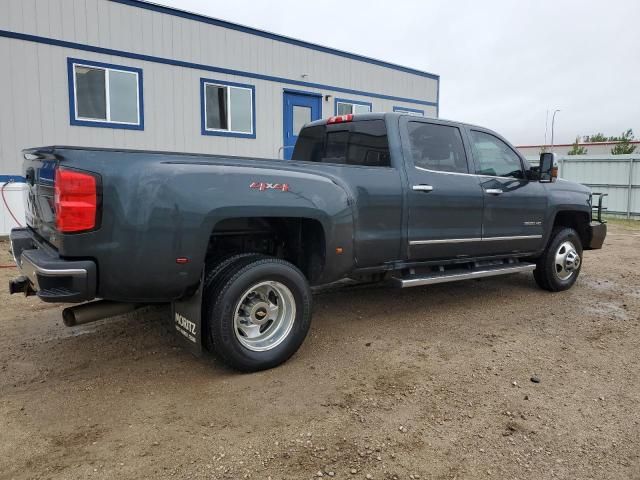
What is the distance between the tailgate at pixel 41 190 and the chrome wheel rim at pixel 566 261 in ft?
17.5

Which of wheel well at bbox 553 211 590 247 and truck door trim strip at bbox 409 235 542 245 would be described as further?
wheel well at bbox 553 211 590 247

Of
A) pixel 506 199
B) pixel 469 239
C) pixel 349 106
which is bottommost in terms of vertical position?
pixel 469 239

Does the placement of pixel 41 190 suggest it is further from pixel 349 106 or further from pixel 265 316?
pixel 349 106

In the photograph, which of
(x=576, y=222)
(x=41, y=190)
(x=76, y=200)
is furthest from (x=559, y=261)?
(x=41, y=190)

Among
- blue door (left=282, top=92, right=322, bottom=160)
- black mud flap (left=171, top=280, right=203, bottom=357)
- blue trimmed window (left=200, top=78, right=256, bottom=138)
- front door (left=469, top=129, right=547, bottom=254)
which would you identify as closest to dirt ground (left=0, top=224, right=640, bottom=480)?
black mud flap (left=171, top=280, right=203, bottom=357)

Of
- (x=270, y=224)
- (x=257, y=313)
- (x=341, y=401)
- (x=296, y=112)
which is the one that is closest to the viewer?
(x=341, y=401)

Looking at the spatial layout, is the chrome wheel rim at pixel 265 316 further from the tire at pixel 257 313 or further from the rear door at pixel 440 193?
the rear door at pixel 440 193

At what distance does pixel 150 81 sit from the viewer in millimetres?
10148

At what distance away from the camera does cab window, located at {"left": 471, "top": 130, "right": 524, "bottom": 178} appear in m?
5.27

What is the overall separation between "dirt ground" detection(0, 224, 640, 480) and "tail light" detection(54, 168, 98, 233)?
114cm

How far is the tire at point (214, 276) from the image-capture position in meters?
3.45

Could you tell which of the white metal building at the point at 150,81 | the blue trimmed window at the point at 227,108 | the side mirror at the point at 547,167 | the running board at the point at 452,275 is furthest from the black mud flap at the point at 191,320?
the blue trimmed window at the point at 227,108

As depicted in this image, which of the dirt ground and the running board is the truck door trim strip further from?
the dirt ground

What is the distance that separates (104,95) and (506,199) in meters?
7.81
